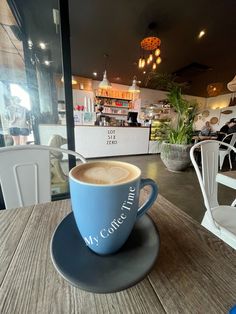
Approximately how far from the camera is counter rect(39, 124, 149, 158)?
163 inches

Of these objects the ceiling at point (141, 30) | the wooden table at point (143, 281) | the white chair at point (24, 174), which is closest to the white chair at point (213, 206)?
the wooden table at point (143, 281)

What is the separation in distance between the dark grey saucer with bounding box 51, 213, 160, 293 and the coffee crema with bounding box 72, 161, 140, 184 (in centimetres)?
15

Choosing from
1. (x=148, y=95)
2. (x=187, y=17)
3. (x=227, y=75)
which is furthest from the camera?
(x=148, y=95)

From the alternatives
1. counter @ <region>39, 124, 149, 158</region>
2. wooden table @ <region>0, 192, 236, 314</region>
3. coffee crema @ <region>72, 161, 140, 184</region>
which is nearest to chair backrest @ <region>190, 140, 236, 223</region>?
wooden table @ <region>0, 192, 236, 314</region>

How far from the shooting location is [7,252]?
12.8 inches

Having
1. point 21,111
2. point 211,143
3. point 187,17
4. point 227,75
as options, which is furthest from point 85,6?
point 227,75

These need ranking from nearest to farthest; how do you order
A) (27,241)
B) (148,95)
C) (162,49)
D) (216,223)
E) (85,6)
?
1. (27,241)
2. (216,223)
3. (85,6)
4. (162,49)
5. (148,95)

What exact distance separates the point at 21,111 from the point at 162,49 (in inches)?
127

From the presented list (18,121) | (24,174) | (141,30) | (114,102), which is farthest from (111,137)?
(24,174)

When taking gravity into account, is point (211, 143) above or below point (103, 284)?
above

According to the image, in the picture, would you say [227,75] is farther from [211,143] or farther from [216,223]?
[216,223]

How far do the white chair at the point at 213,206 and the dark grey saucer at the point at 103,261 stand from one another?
1.94 feet

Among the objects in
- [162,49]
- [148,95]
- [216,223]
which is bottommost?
[216,223]

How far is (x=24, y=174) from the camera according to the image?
0.67m
